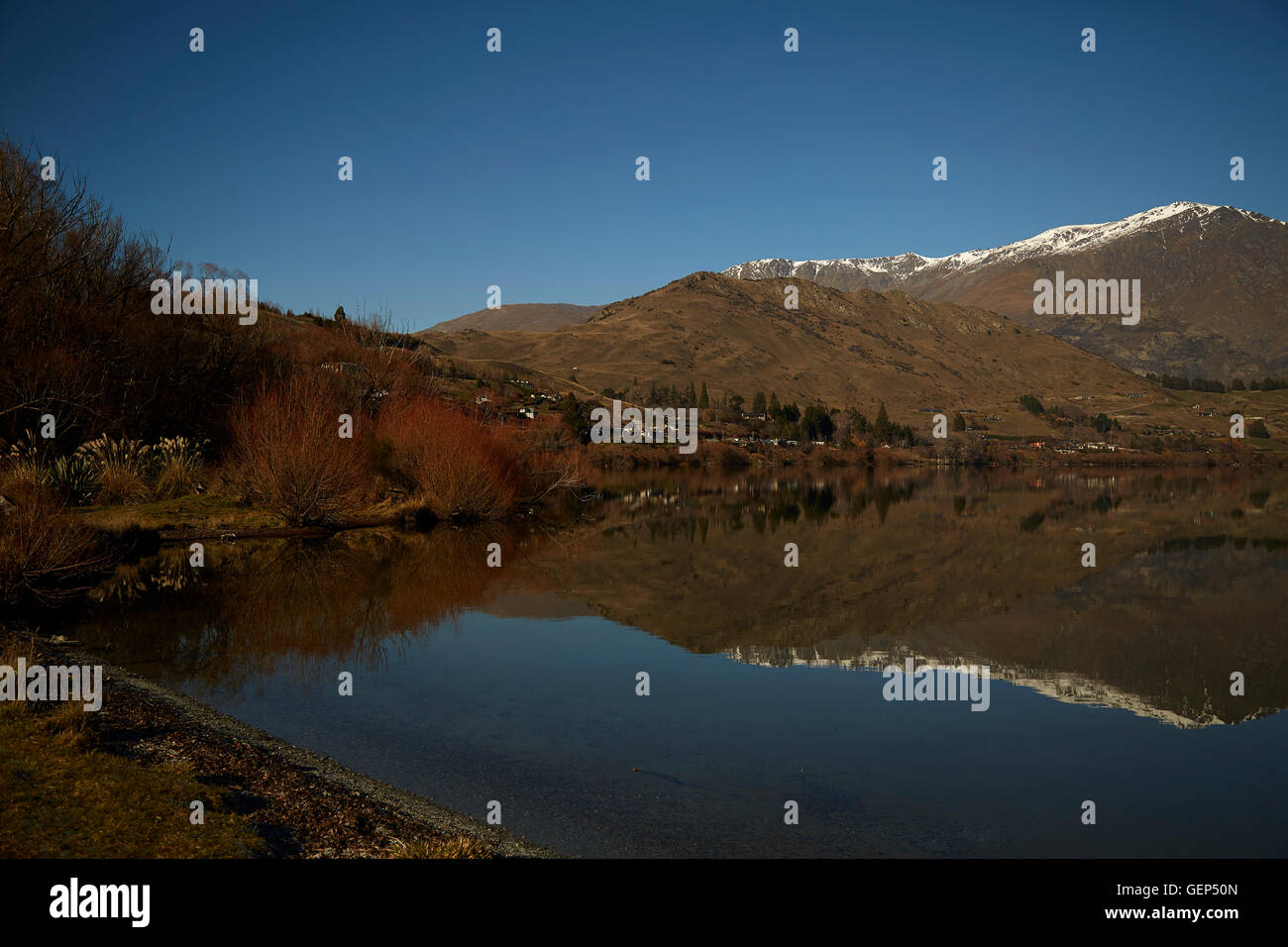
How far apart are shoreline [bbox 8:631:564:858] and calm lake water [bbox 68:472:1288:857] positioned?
0.55 meters

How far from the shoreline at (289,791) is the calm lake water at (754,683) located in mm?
553

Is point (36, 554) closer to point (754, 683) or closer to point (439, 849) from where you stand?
point (754, 683)

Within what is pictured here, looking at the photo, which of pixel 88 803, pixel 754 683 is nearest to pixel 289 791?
pixel 88 803

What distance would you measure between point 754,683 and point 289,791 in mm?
8750

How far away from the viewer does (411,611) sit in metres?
20.4

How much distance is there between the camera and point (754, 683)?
15.7m

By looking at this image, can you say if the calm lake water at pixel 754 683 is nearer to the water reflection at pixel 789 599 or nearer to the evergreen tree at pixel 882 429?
the water reflection at pixel 789 599

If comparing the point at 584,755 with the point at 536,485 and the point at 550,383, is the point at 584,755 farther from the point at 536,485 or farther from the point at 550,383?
the point at 550,383

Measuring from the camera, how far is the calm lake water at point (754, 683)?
9.77 meters

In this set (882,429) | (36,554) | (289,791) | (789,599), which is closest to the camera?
(289,791)

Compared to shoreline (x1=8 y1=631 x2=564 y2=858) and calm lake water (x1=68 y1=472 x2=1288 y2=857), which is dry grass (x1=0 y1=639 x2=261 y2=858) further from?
calm lake water (x1=68 y1=472 x2=1288 y2=857)

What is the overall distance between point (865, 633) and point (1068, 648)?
4.11 m
